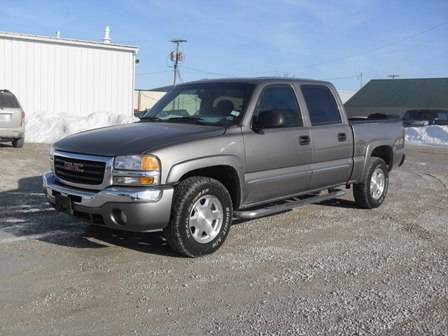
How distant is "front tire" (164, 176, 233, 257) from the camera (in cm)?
511

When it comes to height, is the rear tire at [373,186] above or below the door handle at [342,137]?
below

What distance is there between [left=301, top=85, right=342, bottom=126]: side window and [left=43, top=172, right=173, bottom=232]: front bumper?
260cm

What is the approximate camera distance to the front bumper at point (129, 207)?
4.86 metres

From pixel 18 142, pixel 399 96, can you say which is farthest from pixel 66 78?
pixel 399 96

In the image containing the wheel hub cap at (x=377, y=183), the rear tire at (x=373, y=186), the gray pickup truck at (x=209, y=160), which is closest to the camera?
the gray pickup truck at (x=209, y=160)

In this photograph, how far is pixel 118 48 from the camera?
2258 centimetres

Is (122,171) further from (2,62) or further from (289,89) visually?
(2,62)

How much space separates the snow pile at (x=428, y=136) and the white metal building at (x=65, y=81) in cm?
1491

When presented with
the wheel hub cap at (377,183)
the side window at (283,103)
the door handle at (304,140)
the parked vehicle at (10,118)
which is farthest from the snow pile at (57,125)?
the door handle at (304,140)

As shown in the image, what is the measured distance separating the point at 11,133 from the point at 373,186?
10652 mm

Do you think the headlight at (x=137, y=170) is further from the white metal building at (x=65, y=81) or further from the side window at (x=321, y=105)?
the white metal building at (x=65, y=81)

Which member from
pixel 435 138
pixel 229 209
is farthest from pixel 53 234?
pixel 435 138

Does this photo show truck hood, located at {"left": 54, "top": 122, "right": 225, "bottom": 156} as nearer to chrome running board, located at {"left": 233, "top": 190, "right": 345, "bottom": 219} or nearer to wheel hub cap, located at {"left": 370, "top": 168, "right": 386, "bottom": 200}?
chrome running board, located at {"left": 233, "top": 190, "right": 345, "bottom": 219}

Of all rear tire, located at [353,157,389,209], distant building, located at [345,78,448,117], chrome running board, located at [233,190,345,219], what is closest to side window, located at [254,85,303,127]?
chrome running board, located at [233,190,345,219]
